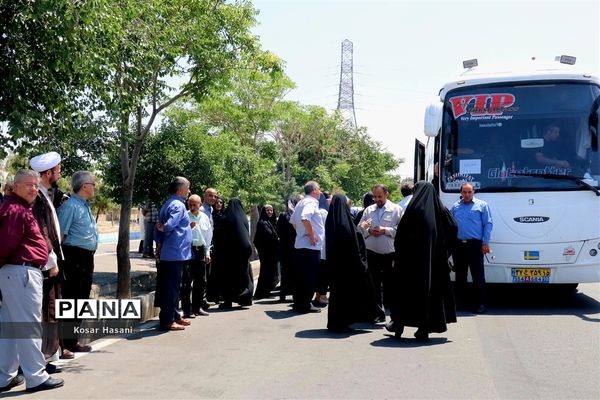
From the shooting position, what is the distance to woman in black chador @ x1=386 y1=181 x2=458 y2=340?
26.4ft

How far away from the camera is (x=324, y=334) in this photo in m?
8.57

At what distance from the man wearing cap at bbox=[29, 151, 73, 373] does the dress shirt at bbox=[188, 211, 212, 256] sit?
3.35 m

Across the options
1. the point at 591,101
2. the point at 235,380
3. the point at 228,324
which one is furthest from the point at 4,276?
the point at 591,101

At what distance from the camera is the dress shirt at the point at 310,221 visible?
33.8 feet

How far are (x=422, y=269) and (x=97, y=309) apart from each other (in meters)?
3.83

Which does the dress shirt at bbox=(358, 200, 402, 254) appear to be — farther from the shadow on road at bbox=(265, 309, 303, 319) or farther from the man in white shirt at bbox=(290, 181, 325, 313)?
the shadow on road at bbox=(265, 309, 303, 319)

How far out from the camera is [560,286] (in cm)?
1210

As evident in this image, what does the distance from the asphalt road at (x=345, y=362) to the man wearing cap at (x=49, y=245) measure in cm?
33

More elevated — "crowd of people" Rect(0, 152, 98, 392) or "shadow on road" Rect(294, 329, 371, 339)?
"crowd of people" Rect(0, 152, 98, 392)

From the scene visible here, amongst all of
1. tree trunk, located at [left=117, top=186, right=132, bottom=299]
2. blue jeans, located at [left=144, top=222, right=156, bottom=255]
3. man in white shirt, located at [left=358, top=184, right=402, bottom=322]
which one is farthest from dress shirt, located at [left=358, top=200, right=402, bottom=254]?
blue jeans, located at [left=144, top=222, right=156, bottom=255]

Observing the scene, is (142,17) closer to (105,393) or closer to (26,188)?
(26,188)

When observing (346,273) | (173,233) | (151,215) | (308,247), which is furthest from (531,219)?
(151,215)

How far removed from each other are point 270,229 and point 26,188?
711 centimetres

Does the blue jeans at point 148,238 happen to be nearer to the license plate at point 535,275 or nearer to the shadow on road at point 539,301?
the shadow on road at point 539,301
